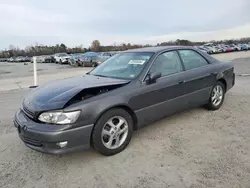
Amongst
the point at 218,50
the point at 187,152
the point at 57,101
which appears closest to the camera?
the point at 57,101

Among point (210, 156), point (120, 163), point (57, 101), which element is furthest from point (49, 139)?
point (210, 156)

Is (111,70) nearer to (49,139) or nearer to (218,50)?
(49,139)

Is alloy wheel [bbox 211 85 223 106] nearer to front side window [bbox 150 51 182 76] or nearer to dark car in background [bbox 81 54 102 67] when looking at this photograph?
front side window [bbox 150 51 182 76]

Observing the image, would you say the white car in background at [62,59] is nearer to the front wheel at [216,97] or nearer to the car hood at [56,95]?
the front wheel at [216,97]

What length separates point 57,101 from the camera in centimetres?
291

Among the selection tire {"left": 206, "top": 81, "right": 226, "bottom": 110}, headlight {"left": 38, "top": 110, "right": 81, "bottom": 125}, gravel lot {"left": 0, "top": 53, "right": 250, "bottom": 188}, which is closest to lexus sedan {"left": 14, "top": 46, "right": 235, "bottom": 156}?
headlight {"left": 38, "top": 110, "right": 81, "bottom": 125}

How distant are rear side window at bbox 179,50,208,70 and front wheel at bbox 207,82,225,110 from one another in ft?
2.01

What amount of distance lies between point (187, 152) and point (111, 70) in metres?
1.92

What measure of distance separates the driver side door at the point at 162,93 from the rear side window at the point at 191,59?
0.52 feet

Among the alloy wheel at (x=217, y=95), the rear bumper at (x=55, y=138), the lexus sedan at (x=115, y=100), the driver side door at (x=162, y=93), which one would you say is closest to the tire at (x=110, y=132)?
the lexus sedan at (x=115, y=100)

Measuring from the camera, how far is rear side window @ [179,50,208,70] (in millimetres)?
4273

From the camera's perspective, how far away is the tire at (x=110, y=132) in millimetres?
2968

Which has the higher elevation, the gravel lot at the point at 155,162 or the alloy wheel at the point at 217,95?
the alloy wheel at the point at 217,95

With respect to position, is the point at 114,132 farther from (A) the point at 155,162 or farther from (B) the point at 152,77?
(B) the point at 152,77
